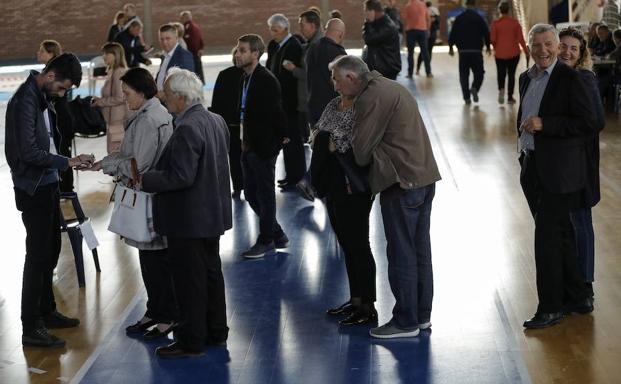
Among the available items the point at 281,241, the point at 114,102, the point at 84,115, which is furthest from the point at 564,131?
the point at 114,102

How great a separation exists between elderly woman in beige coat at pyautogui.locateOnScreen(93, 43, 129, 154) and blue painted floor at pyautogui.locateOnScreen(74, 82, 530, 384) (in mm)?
3510

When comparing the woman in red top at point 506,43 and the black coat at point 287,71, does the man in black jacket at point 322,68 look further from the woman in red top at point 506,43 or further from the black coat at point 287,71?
the woman in red top at point 506,43

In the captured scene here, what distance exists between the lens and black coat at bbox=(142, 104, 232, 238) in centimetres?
600

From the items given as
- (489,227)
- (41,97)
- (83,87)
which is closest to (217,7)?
(83,87)

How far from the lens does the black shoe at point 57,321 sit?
6.93m

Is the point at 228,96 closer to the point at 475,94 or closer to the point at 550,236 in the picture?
the point at 550,236

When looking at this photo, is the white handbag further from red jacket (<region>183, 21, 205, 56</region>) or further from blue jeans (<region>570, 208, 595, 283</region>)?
red jacket (<region>183, 21, 205, 56</region>)

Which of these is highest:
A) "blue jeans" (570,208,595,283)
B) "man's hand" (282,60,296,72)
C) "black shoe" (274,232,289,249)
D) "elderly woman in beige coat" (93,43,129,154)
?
"man's hand" (282,60,296,72)

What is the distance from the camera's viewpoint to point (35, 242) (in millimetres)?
6504

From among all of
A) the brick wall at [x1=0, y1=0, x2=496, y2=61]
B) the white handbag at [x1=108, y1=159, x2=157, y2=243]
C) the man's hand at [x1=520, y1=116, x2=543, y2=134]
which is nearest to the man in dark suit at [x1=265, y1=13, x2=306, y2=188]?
the white handbag at [x1=108, y1=159, x2=157, y2=243]

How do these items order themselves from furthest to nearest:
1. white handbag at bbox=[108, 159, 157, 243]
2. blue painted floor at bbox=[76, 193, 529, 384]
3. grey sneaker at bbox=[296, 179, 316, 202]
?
1. grey sneaker at bbox=[296, 179, 316, 202]
2. white handbag at bbox=[108, 159, 157, 243]
3. blue painted floor at bbox=[76, 193, 529, 384]

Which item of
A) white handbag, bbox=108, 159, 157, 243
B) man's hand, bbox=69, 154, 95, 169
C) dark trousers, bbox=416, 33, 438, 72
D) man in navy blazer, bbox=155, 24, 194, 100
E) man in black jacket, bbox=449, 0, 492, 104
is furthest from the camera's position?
dark trousers, bbox=416, 33, 438, 72

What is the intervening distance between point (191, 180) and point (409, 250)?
134 cm

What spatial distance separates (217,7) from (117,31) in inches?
550
